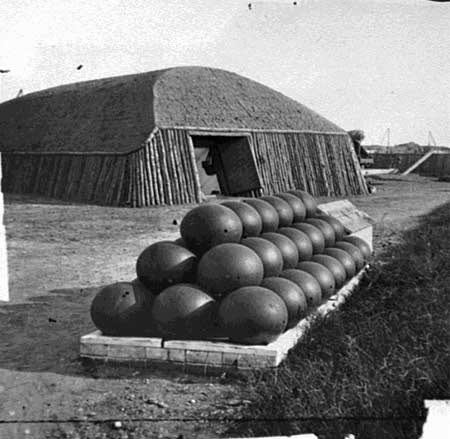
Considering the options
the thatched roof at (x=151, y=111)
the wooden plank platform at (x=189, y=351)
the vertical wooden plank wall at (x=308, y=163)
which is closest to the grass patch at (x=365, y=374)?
the wooden plank platform at (x=189, y=351)

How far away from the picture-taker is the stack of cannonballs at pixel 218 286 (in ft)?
18.4

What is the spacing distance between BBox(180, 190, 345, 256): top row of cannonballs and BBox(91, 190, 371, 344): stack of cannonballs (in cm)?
1

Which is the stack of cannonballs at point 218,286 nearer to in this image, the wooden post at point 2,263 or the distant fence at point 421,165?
the wooden post at point 2,263

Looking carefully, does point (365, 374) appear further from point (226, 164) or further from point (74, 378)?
point (226, 164)

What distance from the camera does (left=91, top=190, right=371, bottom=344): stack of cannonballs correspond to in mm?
Answer: 5594

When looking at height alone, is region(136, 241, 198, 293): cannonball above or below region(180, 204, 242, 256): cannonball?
below

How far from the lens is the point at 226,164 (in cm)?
2511

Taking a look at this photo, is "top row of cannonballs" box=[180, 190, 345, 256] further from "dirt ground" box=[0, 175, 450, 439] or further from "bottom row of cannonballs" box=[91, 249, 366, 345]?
"dirt ground" box=[0, 175, 450, 439]

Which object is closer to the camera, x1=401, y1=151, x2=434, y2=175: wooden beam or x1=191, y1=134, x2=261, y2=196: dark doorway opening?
x1=191, y1=134, x2=261, y2=196: dark doorway opening

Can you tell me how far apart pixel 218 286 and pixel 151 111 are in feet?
58.3

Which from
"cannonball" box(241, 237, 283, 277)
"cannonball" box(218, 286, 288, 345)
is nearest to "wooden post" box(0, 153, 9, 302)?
"cannonball" box(218, 286, 288, 345)

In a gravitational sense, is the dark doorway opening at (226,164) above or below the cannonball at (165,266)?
below

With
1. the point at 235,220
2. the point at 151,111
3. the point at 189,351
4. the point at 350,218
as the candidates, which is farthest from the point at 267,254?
the point at 151,111

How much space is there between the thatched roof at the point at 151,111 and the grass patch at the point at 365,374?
15.6 m
